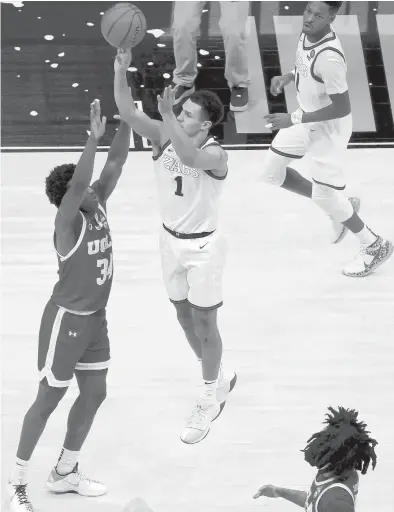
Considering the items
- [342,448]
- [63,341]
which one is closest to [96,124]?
[63,341]

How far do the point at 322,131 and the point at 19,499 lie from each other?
10.8 ft

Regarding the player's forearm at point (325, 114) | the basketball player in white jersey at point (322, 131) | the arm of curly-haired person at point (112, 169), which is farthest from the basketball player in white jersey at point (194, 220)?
the player's forearm at point (325, 114)

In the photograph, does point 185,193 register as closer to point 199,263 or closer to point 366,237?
point 199,263

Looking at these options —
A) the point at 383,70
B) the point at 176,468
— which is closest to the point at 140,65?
the point at 383,70

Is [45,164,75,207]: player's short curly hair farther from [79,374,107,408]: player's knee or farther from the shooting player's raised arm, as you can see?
[79,374,107,408]: player's knee

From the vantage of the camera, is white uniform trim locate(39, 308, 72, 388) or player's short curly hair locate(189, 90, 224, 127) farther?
player's short curly hair locate(189, 90, 224, 127)

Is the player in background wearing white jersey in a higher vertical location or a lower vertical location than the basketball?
lower

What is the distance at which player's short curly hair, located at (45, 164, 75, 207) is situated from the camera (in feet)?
19.3

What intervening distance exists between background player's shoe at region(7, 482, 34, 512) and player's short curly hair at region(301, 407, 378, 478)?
1672 mm

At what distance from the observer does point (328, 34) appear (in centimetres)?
780

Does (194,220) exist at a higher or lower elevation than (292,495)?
higher

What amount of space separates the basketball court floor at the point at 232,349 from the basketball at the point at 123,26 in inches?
68.0

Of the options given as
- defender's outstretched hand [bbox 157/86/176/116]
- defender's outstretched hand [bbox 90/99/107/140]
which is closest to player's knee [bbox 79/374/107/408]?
defender's outstretched hand [bbox 90/99/107/140]

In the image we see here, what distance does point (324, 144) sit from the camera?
8.00 m
